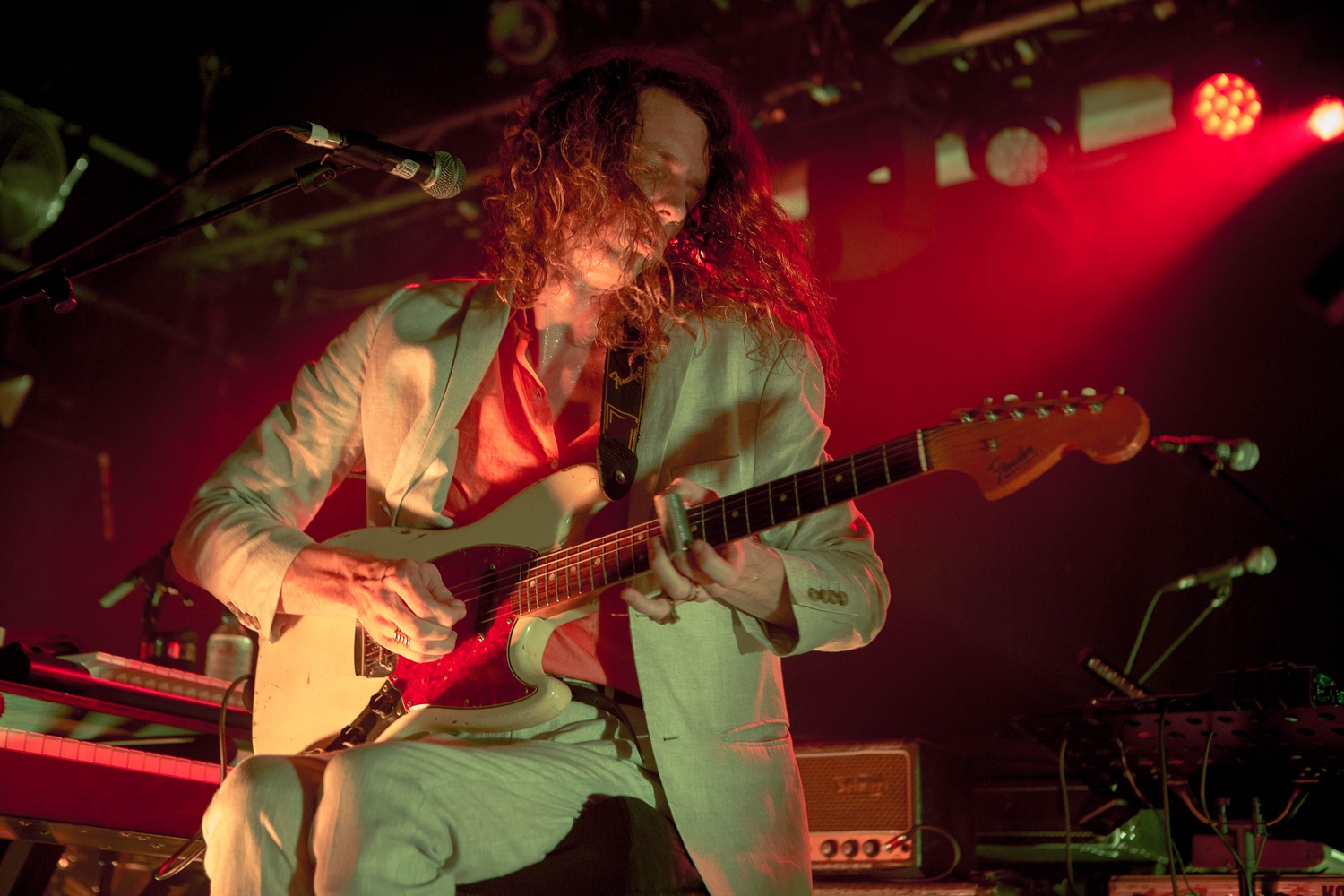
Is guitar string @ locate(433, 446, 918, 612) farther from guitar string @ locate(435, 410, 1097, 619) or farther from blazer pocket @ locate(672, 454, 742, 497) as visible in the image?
blazer pocket @ locate(672, 454, 742, 497)

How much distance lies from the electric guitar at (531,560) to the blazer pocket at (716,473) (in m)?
0.16

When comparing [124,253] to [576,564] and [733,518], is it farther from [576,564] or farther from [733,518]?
[733,518]

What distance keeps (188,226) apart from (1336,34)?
4608mm

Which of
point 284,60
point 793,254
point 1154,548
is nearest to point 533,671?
point 793,254

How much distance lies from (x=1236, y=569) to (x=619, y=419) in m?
2.75

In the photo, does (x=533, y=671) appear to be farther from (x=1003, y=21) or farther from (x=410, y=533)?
(x=1003, y=21)

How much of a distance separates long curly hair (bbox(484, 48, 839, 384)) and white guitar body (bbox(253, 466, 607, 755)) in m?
0.46

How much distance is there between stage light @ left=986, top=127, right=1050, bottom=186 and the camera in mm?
4957

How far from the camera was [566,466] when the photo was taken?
7.54 feet

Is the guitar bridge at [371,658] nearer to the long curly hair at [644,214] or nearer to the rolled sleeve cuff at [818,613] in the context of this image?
the rolled sleeve cuff at [818,613]

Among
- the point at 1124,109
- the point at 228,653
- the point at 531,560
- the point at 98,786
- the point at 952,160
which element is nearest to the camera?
the point at 531,560

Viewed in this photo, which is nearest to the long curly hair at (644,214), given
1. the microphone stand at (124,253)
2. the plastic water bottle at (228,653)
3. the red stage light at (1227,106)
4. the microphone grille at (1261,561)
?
the microphone stand at (124,253)

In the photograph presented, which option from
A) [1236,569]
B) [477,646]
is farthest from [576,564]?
[1236,569]

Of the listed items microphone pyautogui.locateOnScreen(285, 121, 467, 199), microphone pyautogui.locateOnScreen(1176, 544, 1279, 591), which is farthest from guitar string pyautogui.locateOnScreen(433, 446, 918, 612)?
microphone pyautogui.locateOnScreen(1176, 544, 1279, 591)
